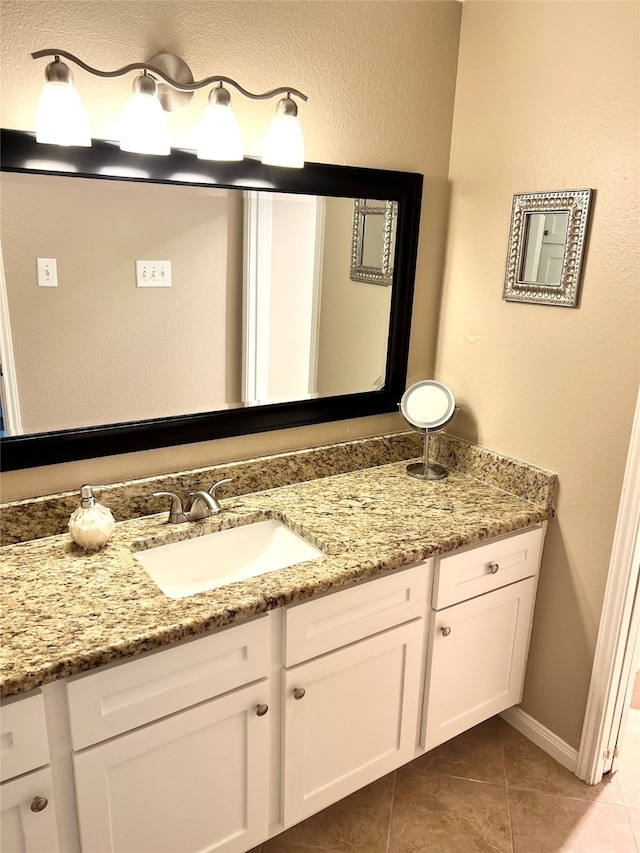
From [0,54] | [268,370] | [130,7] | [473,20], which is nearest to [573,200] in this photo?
[473,20]

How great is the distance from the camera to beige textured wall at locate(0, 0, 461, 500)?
56.9 inches

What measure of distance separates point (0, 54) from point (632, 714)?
2.63 metres

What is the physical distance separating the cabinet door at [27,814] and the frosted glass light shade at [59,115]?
1248 millimetres

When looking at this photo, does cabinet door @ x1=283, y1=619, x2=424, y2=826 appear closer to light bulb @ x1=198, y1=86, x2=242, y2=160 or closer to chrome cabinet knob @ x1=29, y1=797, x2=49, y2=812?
chrome cabinet knob @ x1=29, y1=797, x2=49, y2=812

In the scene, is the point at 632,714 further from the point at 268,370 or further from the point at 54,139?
the point at 54,139

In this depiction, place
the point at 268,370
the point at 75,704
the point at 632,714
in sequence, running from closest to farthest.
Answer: the point at 75,704 → the point at 268,370 → the point at 632,714

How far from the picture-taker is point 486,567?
1.86 metres

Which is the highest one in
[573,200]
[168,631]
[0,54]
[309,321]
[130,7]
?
[130,7]

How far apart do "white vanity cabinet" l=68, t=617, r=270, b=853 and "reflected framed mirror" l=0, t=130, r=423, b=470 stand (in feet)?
1.94

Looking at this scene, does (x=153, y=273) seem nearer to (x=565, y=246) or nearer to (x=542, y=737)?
(x=565, y=246)

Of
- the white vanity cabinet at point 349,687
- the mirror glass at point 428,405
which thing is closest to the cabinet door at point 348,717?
the white vanity cabinet at point 349,687

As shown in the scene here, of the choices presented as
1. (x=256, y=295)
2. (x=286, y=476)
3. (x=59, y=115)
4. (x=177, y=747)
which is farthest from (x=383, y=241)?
(x=177, y=747)

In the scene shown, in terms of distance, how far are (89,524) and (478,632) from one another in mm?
1120

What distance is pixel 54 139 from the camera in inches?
54.6
